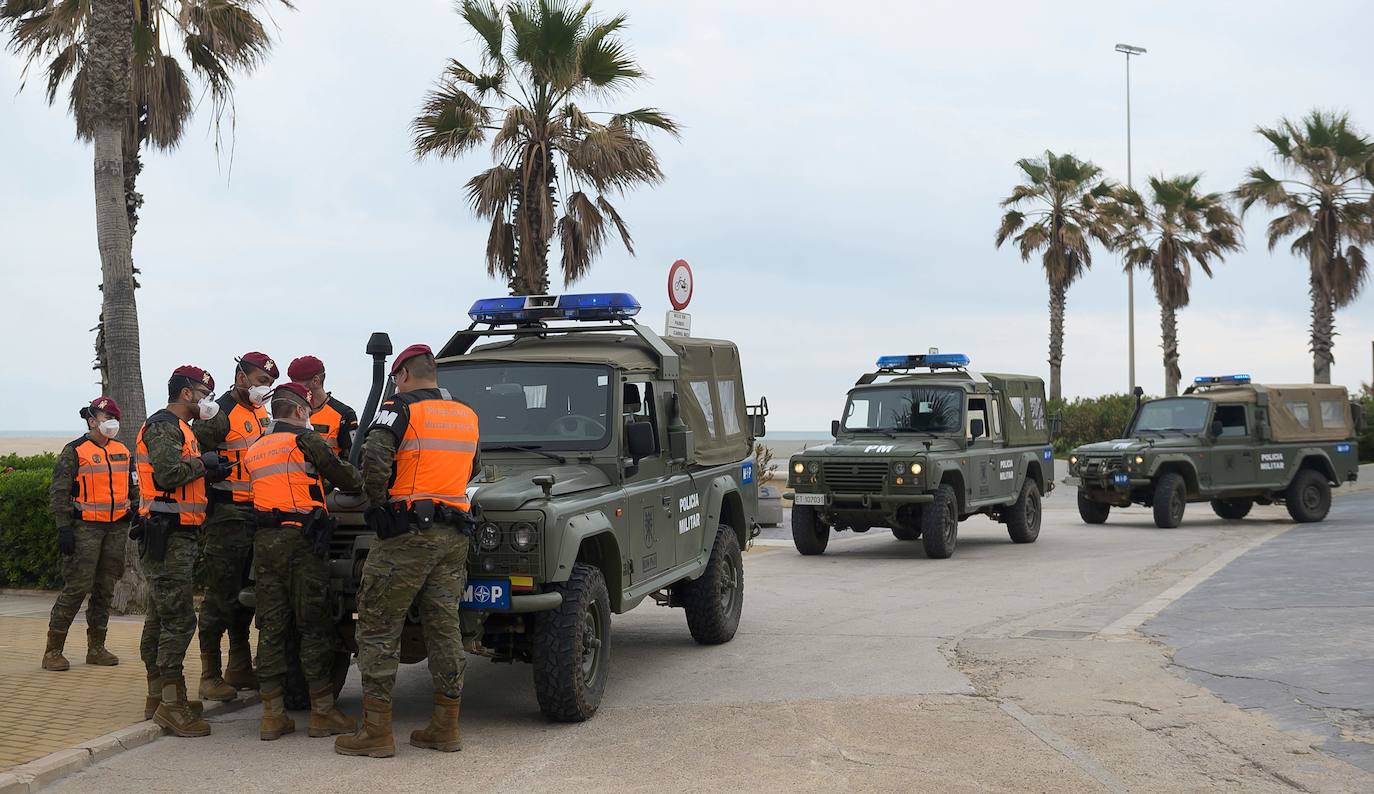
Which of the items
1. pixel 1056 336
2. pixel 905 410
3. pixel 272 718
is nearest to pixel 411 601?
pixel 272 718

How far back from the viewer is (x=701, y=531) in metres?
9.80

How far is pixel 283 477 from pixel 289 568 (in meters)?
0.50

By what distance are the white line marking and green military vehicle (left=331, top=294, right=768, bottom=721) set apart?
3.08 metres

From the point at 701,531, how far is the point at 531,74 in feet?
41.3

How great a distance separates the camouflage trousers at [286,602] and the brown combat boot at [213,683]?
95 cm

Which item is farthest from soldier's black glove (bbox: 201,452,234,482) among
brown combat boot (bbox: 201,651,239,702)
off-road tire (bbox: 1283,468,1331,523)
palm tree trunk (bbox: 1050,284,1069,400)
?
palm tree trunk (bbox: 1050,284,1069,400)

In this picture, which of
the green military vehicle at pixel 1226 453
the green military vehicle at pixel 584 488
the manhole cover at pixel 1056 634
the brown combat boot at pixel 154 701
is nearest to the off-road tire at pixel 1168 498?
the green military vehicle at pixel 1226 453

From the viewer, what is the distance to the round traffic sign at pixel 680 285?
13562 mm

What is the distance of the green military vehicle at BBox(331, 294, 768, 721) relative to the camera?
717 centimetres

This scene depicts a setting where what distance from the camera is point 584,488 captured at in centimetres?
783

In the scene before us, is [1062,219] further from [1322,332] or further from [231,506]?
[231,506]


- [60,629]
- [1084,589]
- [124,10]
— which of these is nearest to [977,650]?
[1084,589]

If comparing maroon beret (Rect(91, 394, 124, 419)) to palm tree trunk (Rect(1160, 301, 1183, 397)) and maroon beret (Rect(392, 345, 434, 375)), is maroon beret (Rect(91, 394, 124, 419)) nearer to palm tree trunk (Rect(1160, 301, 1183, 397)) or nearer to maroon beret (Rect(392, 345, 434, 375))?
maroon beret (Rect(392, 345, 434, 375))

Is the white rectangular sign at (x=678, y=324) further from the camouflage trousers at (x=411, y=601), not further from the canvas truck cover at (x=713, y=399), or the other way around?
the camouflage trousers at (x=411, y=601)
